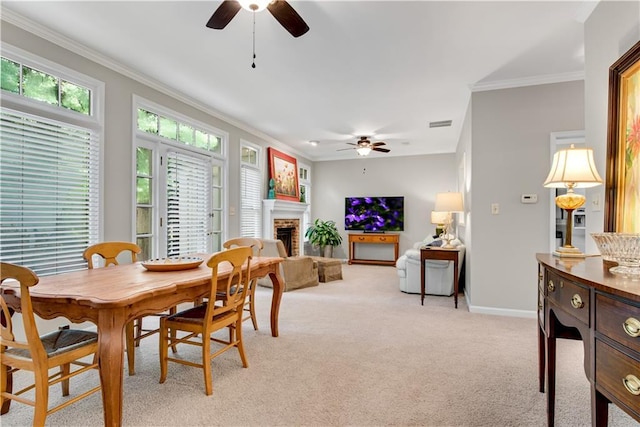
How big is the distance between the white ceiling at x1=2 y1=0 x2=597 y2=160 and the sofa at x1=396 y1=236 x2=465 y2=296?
6.82ft

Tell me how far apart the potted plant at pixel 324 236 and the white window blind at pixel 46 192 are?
16.3 feet

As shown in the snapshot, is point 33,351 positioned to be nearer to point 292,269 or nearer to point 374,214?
point 292,269

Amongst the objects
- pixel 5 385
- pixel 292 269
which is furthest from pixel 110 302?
pixel 292 269

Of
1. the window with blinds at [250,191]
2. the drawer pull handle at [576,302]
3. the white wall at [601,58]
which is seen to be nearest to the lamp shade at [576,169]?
the white wall at [601,58]

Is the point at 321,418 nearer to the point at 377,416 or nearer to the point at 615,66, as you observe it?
the point at 377,416

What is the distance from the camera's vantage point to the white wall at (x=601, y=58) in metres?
1.92

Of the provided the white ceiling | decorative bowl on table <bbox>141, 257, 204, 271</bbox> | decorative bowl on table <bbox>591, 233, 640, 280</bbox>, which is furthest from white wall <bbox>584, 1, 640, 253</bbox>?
decorative bowl on table <bbox>141, 257, 204, 271</bbox>

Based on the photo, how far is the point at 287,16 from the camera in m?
2.10

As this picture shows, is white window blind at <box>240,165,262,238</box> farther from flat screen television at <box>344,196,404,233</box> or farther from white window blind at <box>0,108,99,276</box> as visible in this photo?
flat screen television at <box>344,196,404,233</box>

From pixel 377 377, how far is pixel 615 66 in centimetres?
236

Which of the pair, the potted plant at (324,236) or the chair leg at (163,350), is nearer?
the chair leg at (163,350)

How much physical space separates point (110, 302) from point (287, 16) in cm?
188

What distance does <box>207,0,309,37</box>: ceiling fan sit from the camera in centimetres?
200

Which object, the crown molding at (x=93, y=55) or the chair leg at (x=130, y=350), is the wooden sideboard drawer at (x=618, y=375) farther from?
the crown molding at (x=93, y=55)
